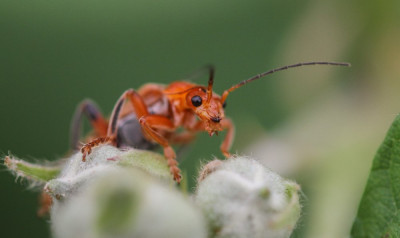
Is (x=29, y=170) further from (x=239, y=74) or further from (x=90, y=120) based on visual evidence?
(x=239, y=74)

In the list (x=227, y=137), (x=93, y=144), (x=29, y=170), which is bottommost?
(x=227, y=137)

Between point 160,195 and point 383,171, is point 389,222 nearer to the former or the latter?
point 383,171

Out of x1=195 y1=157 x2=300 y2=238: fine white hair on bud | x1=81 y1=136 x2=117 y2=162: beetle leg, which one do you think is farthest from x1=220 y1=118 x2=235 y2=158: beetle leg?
x1=195 y1=157 x2=300 y2=238: fine white hair on bud

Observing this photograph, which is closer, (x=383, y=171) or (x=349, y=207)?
(x=383, y=171)

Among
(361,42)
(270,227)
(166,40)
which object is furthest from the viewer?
(166,40)

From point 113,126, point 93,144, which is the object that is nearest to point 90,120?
point 113,126

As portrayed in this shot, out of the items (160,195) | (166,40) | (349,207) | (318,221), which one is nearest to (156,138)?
(318,221)

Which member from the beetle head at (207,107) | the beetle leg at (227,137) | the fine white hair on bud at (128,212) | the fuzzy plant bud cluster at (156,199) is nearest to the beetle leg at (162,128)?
the fuzzy plant bud cluster at (156,199)
